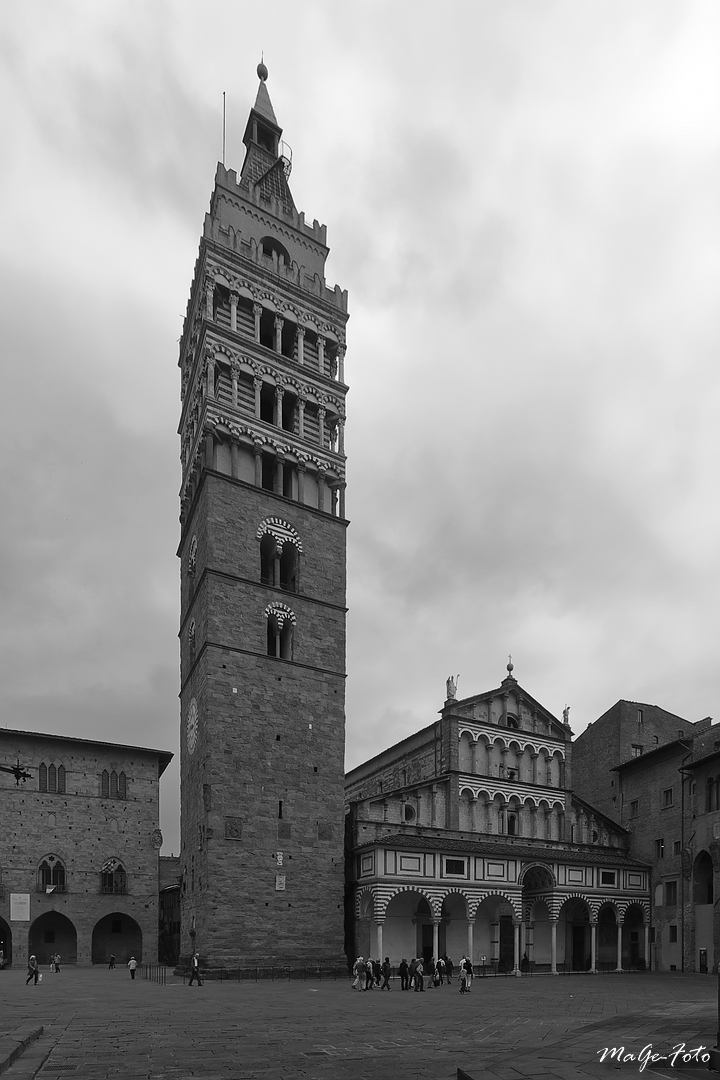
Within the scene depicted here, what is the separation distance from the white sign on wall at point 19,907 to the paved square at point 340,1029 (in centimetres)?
1706

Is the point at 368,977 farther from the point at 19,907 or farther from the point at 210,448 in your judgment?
the point at 19,907

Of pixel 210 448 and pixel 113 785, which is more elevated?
pixel 210 448

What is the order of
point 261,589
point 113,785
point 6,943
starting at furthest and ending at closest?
point 113,785 → point 6,943 → point 261,589

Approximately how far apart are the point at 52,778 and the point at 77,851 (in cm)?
430

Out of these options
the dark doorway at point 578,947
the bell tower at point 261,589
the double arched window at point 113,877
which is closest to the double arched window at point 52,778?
the double arched window at point 113,877

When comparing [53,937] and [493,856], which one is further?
[53,937]

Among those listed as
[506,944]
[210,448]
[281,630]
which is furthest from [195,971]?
[210,448]

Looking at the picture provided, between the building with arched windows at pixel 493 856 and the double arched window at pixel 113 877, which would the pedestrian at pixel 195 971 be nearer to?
the building with arched windows at pixel 493 856

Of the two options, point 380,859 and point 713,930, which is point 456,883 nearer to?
point 380,859

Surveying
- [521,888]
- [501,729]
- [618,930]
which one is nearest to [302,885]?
[521,888]

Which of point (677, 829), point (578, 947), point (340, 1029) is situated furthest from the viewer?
point (578, 947)

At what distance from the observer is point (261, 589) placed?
38750 mm

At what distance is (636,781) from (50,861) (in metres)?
32.9

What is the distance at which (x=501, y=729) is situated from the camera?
149 feet
